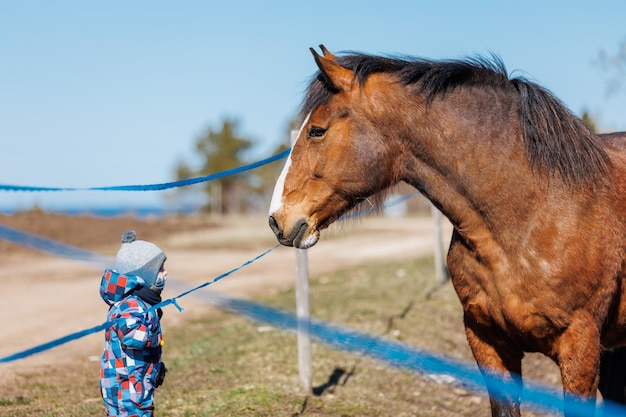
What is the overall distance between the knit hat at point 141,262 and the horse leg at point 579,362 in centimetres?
210

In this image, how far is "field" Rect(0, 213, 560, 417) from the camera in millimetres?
5359

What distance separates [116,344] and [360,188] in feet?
4.91

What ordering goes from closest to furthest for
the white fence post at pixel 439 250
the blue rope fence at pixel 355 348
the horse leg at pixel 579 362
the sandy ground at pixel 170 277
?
1. the horse leg at pixel 579 362
2. the blue rope fence at pixel 355 348
3. the sandy ground at pixel 170 277
4. the white fence post at pixel 439 250

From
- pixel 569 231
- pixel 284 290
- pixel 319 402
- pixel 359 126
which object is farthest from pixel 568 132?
pixel 284 290

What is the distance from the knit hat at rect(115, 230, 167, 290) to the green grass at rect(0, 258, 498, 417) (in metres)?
1.78

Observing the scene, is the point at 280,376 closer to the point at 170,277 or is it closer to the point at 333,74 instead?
the point at 333,74

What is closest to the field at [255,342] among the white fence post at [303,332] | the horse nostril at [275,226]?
the white fence post at [303,332]

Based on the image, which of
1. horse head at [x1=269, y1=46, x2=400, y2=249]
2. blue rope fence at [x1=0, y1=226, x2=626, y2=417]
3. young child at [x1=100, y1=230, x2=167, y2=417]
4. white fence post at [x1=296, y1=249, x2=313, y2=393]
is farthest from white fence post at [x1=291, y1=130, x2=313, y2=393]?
horse head at [x1=269, y1=46, x2=400, y2=249]

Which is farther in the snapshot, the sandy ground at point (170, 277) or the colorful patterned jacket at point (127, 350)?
the sandy ground at point (170, 277)

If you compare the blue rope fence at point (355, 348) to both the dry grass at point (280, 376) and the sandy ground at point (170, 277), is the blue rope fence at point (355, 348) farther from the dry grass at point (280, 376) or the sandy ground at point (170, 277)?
the sandy ground at point (170, 277)

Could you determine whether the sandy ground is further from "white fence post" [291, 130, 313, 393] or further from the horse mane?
the horse mane

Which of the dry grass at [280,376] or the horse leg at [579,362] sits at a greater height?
the horse leg at [579,362]

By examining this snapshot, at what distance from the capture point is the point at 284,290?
38.4 feet

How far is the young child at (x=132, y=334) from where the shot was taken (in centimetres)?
340
